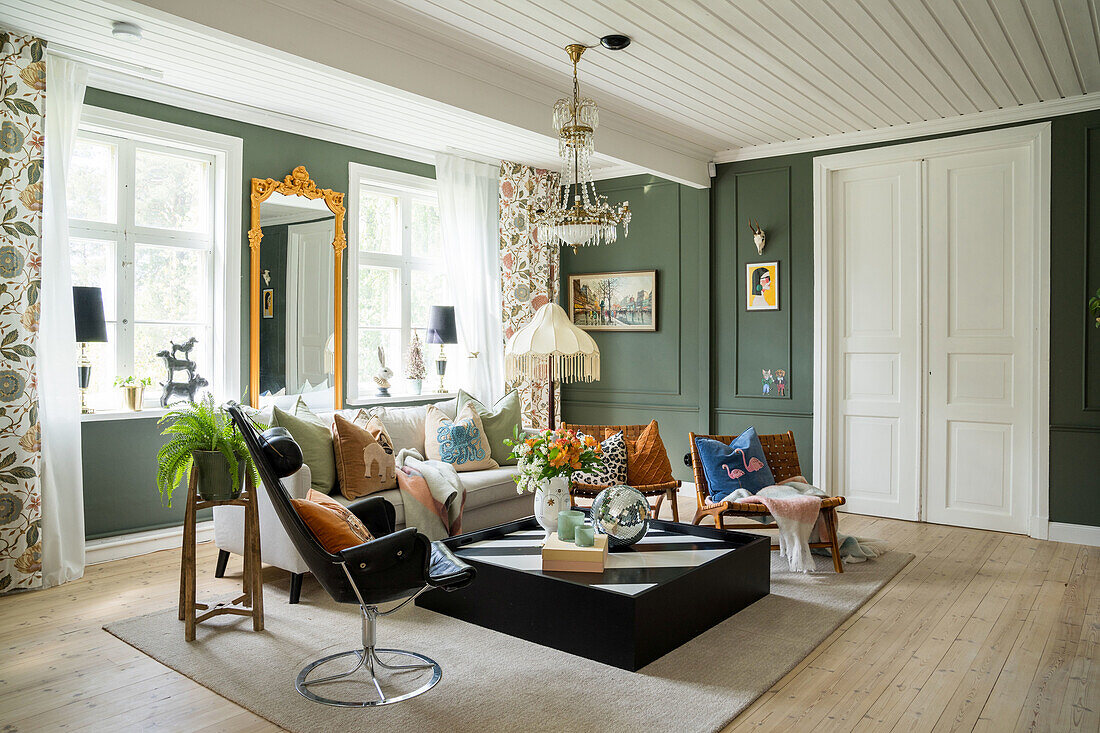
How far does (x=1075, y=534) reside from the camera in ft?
16.1

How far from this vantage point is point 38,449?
12.8 ft

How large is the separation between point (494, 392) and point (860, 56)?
3604mm

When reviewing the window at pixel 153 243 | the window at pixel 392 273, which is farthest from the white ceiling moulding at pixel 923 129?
the window at pixel 153 243

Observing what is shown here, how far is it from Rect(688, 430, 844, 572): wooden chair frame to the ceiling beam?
7.10 feet

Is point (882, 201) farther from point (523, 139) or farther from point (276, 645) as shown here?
point (276, 645)

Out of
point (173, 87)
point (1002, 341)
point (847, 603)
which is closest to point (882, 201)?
point (1002, 341)

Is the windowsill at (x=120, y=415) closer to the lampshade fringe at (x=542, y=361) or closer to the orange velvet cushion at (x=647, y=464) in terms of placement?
the lampshade fringe at (x=542, y=361)

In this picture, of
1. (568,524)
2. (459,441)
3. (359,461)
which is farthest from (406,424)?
(568,524)

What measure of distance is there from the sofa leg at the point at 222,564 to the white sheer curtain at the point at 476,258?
2486mm

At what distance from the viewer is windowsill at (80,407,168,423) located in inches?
172

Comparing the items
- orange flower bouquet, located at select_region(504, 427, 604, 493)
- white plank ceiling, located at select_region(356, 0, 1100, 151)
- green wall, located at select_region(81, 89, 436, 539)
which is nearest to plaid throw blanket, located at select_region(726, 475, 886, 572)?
orange flower bouquet, located at select_region(504, 427, 604, 493)

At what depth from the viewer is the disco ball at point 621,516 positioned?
3.54 meters

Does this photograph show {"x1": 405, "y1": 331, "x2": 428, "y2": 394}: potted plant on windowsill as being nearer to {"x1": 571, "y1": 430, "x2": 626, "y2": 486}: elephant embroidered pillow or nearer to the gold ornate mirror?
the gold ornate mirror

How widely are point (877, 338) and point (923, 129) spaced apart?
1462 mm
